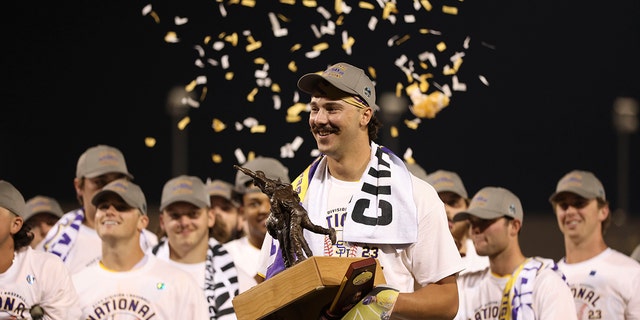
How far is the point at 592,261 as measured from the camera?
9.05 meters

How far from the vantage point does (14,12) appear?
23.7 m

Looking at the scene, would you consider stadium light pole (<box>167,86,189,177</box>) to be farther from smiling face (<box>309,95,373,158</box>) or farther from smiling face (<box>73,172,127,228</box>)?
smiling face (<box>309,95,373,158</box>)

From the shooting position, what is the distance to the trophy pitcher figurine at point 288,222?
5.04 metres

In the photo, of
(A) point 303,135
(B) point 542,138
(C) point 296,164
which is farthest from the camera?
(B) point 542,138

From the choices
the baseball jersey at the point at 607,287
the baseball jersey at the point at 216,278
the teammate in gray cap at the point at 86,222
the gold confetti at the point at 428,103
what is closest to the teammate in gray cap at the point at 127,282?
the baseball jersey at the point at 216,278

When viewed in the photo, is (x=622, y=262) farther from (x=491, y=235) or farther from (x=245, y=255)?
(x=245, y=255)

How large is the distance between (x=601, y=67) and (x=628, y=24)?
1493mm

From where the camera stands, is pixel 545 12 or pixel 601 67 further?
pixel 601 67

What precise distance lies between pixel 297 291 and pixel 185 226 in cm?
423

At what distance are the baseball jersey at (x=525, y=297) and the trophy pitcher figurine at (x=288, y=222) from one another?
3.07 m

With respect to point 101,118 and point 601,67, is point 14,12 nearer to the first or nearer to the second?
point 101,118

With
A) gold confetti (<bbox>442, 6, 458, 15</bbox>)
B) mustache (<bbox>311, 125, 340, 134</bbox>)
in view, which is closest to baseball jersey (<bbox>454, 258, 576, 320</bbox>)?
gold confetti (<bbox>442, 6, 458, 15</bbox>)

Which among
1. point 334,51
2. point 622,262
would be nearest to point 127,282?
point 622,262

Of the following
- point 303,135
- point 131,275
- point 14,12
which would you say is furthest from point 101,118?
point 131,275
